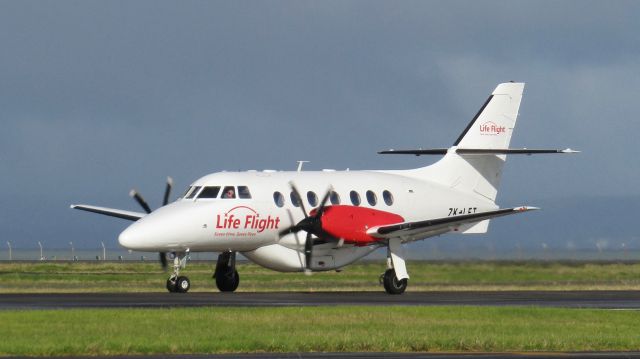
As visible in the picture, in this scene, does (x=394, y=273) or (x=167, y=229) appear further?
(x=394, y=273)

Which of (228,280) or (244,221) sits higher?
(244,221)

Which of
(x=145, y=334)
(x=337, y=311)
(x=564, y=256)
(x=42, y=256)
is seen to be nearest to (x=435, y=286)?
(x=564, y=256)

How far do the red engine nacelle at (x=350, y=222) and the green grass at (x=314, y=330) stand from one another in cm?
938

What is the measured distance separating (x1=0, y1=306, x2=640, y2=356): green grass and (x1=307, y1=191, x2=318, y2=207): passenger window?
10.6 meters

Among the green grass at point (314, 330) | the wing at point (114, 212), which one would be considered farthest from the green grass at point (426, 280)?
the green grass at point (314, 330)

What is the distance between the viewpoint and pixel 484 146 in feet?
161

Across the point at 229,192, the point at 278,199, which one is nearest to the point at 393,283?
the point at 278,199

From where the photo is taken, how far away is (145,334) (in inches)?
1020

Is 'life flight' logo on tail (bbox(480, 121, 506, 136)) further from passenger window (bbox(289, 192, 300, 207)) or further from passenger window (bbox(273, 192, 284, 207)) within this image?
passenger window (bbox(273, 192, 284, 207))

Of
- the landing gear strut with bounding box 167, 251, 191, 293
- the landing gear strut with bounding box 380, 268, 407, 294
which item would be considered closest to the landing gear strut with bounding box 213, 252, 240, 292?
the landing gear strut with bounding box 167, 251, 191, 293

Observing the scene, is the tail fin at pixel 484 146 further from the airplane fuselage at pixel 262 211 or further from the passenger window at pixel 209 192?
the passenger window at pixel 209 192

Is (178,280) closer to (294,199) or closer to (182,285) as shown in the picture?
(182,285)

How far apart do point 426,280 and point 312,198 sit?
813cm

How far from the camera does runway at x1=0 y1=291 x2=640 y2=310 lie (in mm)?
34406
